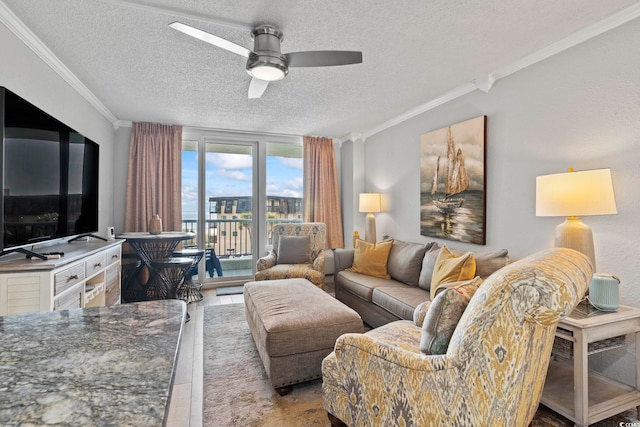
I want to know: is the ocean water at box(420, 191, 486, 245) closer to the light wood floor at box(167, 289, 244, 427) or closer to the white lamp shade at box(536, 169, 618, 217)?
the white lamp shade at box(536, 169, 618, 217)

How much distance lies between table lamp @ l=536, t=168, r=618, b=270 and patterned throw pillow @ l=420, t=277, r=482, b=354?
1039mm

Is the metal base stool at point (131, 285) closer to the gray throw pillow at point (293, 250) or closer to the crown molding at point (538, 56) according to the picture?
the gray throw pillow at point (293, 250)

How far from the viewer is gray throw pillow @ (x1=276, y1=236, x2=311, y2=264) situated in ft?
14.4

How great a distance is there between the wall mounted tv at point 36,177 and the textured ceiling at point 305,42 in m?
0.65

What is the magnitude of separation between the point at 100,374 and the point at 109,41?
2.63m

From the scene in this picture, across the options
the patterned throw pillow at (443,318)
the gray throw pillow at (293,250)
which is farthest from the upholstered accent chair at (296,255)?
the patterned throw pillow at (443,318)

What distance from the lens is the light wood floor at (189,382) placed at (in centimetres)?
192

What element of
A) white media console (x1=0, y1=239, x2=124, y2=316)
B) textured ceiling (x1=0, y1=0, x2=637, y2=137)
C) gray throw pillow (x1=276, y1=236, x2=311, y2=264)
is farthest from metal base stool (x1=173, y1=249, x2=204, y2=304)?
textured ceiling (x1=0, y1=0, x2=637, y2=137)

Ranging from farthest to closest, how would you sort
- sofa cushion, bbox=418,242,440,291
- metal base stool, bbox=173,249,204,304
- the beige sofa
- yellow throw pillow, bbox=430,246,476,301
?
metal base stool, bbox=173,249,204,304, sofa cushion, bbox=418,242,440,291, the beige sofa, yellow throw pillow, bbox=430,246,476,301

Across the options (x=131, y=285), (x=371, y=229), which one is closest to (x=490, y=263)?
(x=371, y=229)

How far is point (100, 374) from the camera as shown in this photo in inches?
23.7

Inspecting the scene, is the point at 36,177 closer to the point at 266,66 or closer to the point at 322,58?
the point at 266,66

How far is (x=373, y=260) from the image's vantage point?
3.73m

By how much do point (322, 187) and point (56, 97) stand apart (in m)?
3.53
